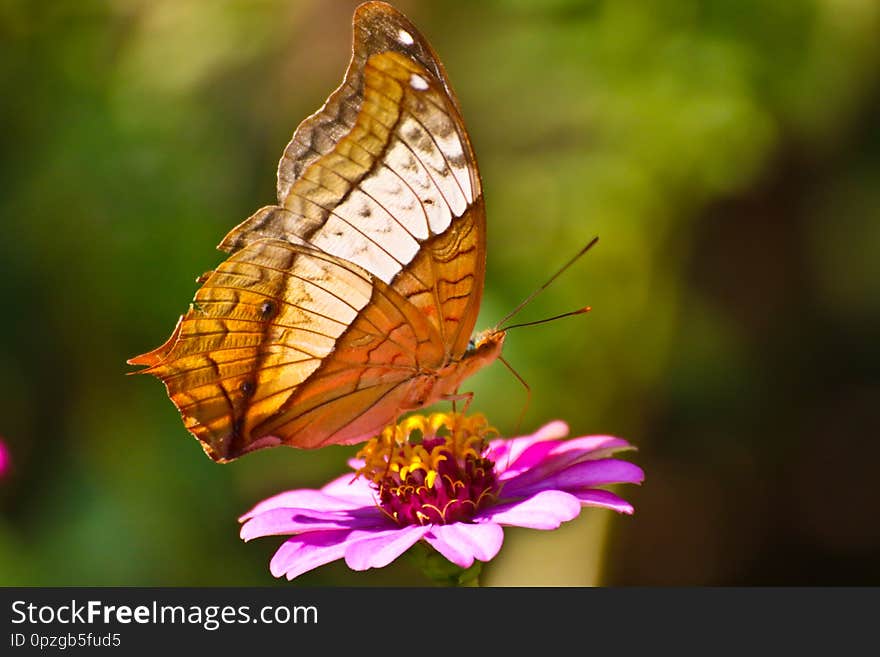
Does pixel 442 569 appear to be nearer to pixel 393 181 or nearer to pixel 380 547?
pixel 380 547

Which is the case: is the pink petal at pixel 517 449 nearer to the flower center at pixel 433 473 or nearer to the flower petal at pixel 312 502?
the flower center at pixel 433 473

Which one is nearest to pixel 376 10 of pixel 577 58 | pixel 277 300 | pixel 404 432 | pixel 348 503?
pixel 277 300

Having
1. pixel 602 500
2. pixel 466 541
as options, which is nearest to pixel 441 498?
pixel 466 541

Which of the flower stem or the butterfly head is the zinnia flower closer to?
the flower stem

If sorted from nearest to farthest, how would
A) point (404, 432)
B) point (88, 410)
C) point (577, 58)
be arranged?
point (404, 432) < point (577, 58) < point (88, 410)

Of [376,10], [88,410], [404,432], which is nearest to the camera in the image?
[376,10]

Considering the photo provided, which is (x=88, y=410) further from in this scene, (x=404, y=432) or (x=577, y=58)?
(x=577, y=58)

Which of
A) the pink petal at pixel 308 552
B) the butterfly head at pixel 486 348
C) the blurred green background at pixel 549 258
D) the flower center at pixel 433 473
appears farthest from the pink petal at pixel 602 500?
the blurred green background at pixel 549 258

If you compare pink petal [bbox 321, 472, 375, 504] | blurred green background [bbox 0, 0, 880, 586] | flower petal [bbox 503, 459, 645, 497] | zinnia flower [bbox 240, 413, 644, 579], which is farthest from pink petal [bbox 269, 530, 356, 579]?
blurred green background [bbox 0, 0, 880, 586]
